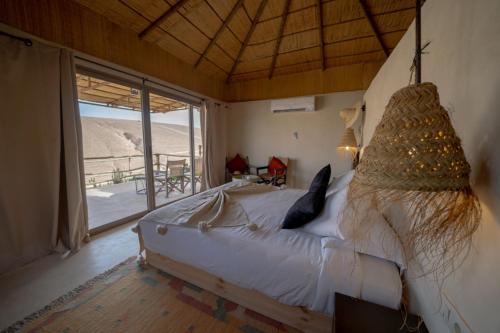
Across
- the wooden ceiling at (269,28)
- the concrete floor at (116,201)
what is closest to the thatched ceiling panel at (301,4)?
the wooden ceiling at (269,28)

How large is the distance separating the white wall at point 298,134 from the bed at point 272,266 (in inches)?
111

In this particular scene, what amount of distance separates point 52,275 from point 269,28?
14.0 ft

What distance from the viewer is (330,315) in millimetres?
1158

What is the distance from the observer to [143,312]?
1.42 m

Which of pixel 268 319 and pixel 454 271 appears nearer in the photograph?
pixel 454 271

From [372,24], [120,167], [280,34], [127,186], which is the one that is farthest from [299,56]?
[127,186]

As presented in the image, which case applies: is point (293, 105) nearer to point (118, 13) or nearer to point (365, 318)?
point (118, 13)

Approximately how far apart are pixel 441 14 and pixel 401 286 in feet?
4.86

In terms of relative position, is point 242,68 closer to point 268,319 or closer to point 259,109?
point 259,109

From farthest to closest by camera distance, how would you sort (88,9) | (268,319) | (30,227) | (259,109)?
(259,109) < (88,9) < (30,227) < (268,319)

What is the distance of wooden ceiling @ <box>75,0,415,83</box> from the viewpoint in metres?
2.57

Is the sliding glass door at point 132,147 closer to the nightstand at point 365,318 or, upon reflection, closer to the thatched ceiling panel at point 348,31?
the thatched ceiling panel at point 348,31

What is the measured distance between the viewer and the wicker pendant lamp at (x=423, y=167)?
0.48 m

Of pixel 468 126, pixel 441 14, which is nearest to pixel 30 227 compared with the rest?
pixel 468 126
